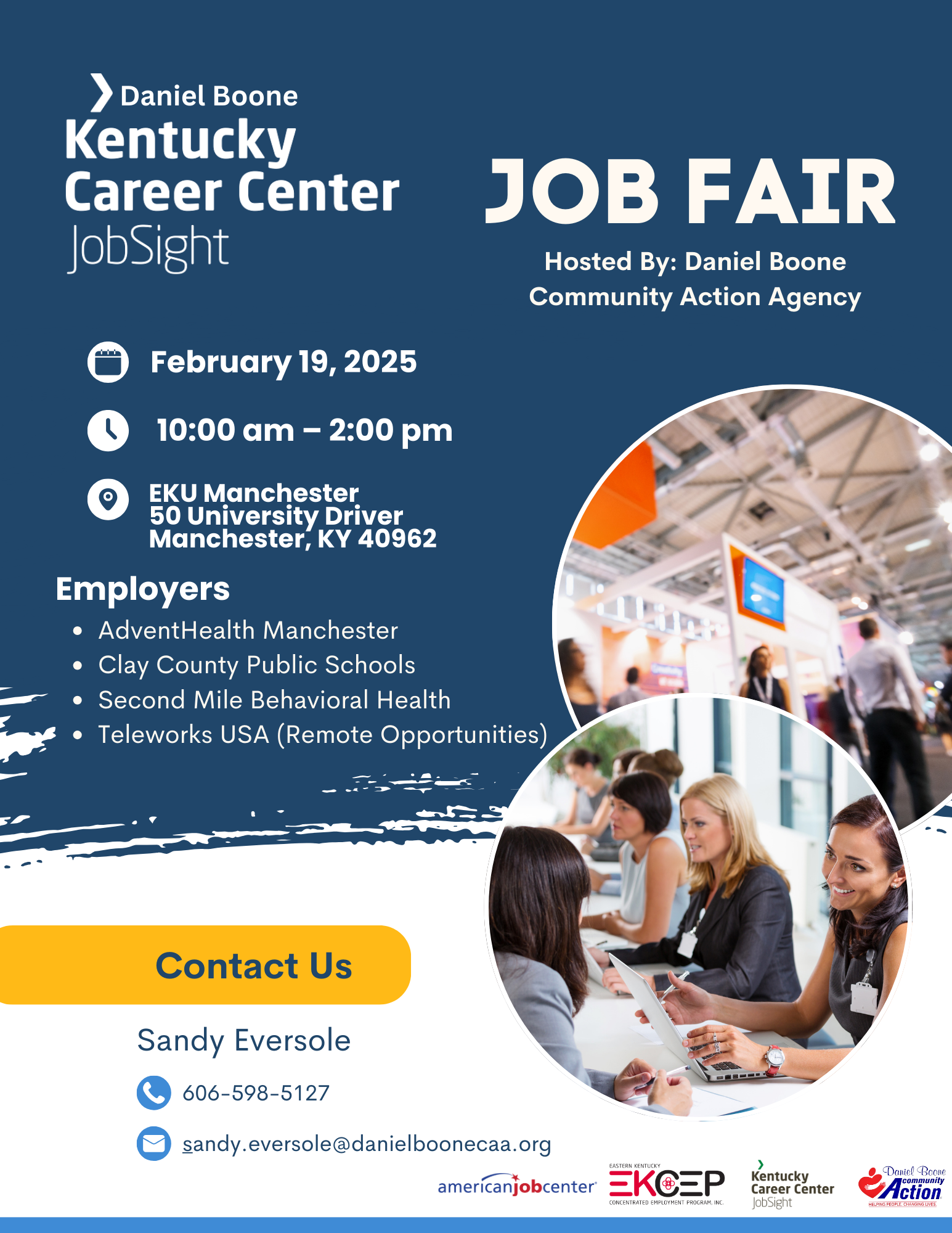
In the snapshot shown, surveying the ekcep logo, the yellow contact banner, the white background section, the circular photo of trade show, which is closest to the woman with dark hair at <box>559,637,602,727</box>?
the circular photo of trade show

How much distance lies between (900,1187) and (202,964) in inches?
60.7

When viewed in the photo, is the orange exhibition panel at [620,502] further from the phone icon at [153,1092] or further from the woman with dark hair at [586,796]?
the phone icon at [153,1092]

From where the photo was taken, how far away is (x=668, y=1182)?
1805mm

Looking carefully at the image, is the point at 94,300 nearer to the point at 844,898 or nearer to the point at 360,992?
the point at 360,992

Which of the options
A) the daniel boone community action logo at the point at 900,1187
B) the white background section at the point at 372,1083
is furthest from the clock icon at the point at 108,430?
the daniel boone community action logo at the point at 900,1187

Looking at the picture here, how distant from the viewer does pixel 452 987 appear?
1810 mm

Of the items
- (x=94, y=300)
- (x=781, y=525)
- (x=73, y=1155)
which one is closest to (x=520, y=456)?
(x=781, y=525)

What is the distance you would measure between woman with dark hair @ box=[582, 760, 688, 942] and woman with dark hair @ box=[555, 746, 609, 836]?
33 mm

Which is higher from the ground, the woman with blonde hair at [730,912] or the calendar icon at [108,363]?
the calendar icon at [108,363]

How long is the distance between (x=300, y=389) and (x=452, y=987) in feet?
4.29

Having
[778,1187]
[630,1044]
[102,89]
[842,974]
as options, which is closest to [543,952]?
[630,1044]

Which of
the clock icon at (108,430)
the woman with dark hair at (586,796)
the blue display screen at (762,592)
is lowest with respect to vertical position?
the woman with dark hair at (586,796)

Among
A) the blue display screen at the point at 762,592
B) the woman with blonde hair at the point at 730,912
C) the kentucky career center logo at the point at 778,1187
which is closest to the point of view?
the woman with blonde hair at the point at 730,912

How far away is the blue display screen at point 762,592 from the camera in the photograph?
191 centimetres
